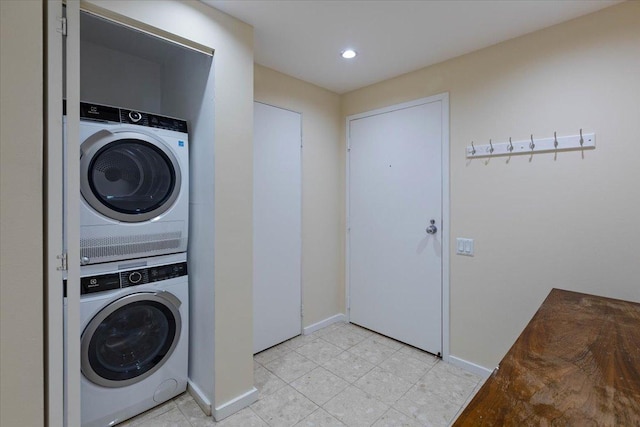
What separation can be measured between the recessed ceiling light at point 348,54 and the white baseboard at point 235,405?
2538mm

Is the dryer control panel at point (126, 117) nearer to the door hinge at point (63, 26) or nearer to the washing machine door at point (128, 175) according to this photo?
the washing machine door at point (128, 175)

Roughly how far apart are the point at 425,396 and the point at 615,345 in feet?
4.11

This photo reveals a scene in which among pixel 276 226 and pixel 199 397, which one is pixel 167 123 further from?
pixel 199 397

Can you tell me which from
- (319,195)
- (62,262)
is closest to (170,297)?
(62,262)

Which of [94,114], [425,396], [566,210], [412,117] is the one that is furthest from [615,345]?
[94,114]

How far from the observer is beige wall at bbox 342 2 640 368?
5.82ft

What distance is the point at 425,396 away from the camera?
6.82 feet

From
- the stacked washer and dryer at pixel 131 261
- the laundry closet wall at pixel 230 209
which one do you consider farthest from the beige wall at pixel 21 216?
the laundry closet wall at pixel 230 209

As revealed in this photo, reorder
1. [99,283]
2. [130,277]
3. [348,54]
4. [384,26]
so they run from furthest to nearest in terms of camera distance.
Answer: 1. [348,54]
2. [384,26]
3. [130,277]
4. [99,283]

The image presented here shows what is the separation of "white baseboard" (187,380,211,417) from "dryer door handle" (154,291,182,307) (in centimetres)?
58

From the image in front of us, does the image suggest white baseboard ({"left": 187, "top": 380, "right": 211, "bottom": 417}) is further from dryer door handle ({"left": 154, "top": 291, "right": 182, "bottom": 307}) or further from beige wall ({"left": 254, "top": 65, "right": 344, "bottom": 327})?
beige wall ({"left": 254, "top": 65, "right": 344, "bottom": 327})

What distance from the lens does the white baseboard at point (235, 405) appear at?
1.84 m

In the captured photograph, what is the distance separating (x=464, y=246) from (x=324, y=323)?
163 centimetres

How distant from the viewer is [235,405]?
6.29 feet
